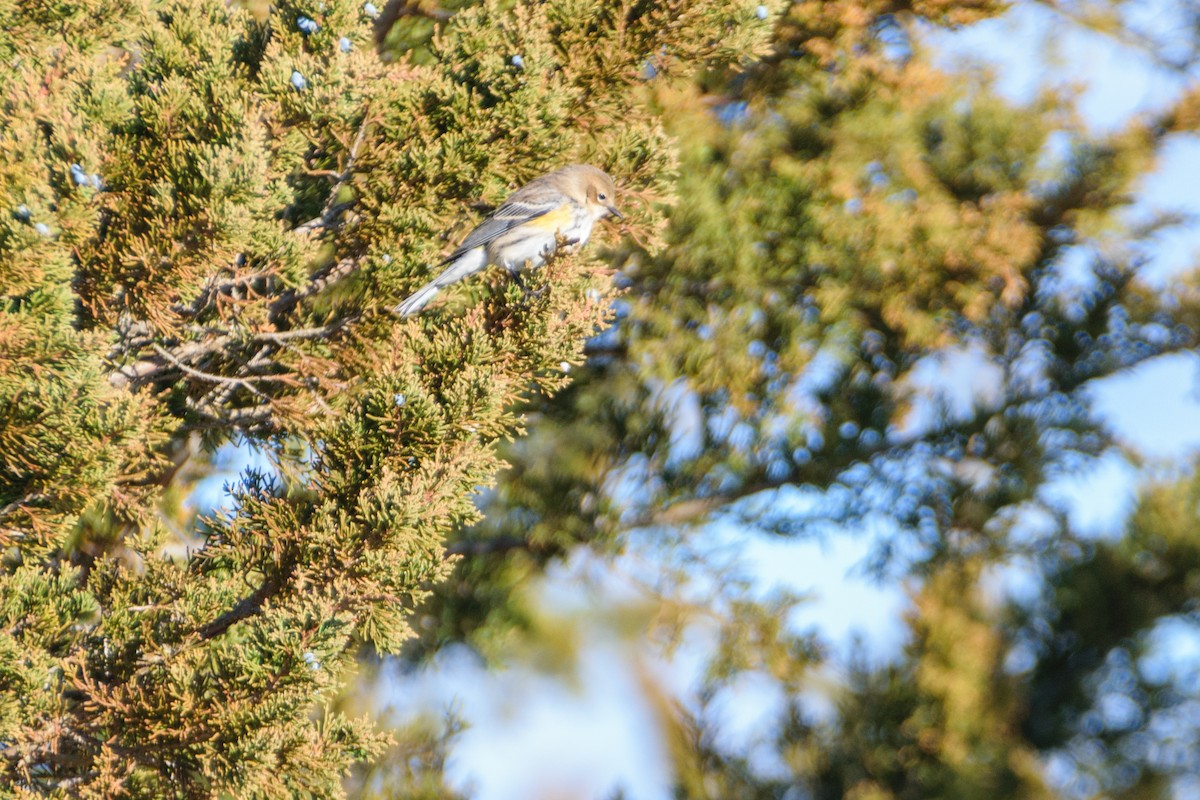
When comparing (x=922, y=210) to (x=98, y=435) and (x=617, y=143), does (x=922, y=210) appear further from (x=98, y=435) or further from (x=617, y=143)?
(x=98, y=435)

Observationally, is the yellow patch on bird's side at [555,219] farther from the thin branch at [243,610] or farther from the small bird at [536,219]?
the thin branch at [243,610]

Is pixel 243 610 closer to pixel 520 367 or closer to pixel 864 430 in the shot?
pixel 520 367

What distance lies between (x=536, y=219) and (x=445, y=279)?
0.71m

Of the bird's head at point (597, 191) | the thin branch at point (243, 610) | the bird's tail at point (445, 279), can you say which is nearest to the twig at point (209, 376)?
the bird's tail at point (445, 279)

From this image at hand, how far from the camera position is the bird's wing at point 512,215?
3849mm

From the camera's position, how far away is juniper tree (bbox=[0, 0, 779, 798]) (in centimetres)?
248

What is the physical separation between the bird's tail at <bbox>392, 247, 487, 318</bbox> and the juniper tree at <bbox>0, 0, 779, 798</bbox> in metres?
0.06

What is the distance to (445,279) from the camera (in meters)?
3.88

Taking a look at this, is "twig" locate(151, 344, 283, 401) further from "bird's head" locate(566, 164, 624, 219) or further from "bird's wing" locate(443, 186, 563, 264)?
"bird's head" locate(566, 164, 624, 219)

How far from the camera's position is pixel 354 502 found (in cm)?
261

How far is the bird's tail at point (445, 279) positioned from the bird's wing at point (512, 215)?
0.07 m

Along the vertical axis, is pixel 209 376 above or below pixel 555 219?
above

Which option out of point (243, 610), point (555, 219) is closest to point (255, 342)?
point (243, 610)

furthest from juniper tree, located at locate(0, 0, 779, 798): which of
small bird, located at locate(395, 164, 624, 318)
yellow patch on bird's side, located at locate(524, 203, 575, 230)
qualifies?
yellow patch on bird's side, located at locate(524, 203, 575, 230)
